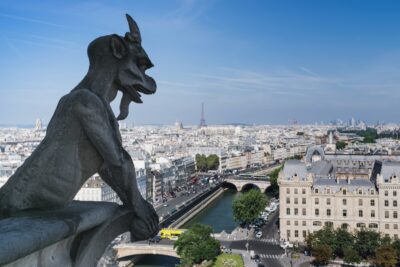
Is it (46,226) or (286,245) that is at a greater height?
(46,226)

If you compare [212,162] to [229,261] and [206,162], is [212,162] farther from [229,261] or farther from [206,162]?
[229,261]

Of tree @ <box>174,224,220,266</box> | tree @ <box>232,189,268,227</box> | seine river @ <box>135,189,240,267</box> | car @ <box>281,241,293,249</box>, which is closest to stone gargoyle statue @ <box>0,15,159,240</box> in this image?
tree @ <box>174,224,220,266</box>

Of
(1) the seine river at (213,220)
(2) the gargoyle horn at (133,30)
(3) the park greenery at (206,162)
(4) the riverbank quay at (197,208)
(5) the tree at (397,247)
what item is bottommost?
(1) the seine river at (213,220)

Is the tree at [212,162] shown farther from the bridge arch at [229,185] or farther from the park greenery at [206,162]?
the bridge arch at [229,185]

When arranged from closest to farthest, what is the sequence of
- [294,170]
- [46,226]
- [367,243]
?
[46,226], [367,243], [294,170]

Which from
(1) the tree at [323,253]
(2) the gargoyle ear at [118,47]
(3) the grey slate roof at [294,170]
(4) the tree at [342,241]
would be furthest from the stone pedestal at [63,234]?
(3) the grey slate roof at [294,170]

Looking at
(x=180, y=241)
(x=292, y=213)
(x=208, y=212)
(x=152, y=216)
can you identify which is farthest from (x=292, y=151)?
A: (x=152, y=216)

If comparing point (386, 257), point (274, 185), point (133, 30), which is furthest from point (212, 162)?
point (133, 30)
